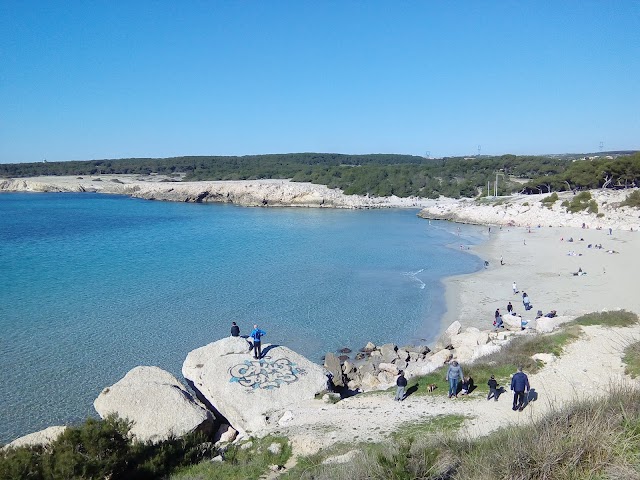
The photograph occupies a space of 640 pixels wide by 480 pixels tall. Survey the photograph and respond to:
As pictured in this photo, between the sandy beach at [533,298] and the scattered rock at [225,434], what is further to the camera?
the scattered rock at [225,434]

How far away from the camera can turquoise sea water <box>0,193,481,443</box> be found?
15883mm

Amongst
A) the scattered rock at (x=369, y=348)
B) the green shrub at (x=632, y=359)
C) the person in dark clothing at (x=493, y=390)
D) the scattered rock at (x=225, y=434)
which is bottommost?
the scattered rock at (x=369, y=348)

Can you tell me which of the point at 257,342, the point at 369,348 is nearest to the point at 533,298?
the point at 369,348

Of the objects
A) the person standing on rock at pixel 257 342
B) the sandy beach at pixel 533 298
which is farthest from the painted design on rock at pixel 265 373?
the sandy beach at pixel 533 298

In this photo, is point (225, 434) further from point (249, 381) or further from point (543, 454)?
point (543, 454)

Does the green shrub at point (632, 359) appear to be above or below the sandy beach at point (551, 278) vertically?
above

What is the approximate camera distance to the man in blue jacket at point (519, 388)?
31.2 ft

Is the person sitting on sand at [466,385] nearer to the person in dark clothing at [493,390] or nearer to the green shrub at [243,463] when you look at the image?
the person in dark clothing at [493,390]

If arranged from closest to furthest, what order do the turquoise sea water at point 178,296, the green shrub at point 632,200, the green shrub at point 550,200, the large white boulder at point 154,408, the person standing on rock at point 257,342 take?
1. the large white boulder at point 154,408
2. the person standing on rock at point 257,342
3. the turquoise sea water at point 178,296
4. the green shrub at point 632,200
5. the green shrub at point 550,200

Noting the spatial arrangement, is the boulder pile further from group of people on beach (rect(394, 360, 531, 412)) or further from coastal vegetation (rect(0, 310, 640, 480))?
group of people on beach (rect(394, 360, 531, 412))

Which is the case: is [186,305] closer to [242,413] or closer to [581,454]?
[242,413]

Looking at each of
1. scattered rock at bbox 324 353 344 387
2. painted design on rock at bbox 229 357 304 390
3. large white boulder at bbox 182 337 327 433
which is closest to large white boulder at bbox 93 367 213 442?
large white boulder at bbox 182 337 327 433

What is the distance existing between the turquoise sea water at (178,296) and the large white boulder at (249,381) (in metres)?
3.09

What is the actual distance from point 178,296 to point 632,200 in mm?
43417
